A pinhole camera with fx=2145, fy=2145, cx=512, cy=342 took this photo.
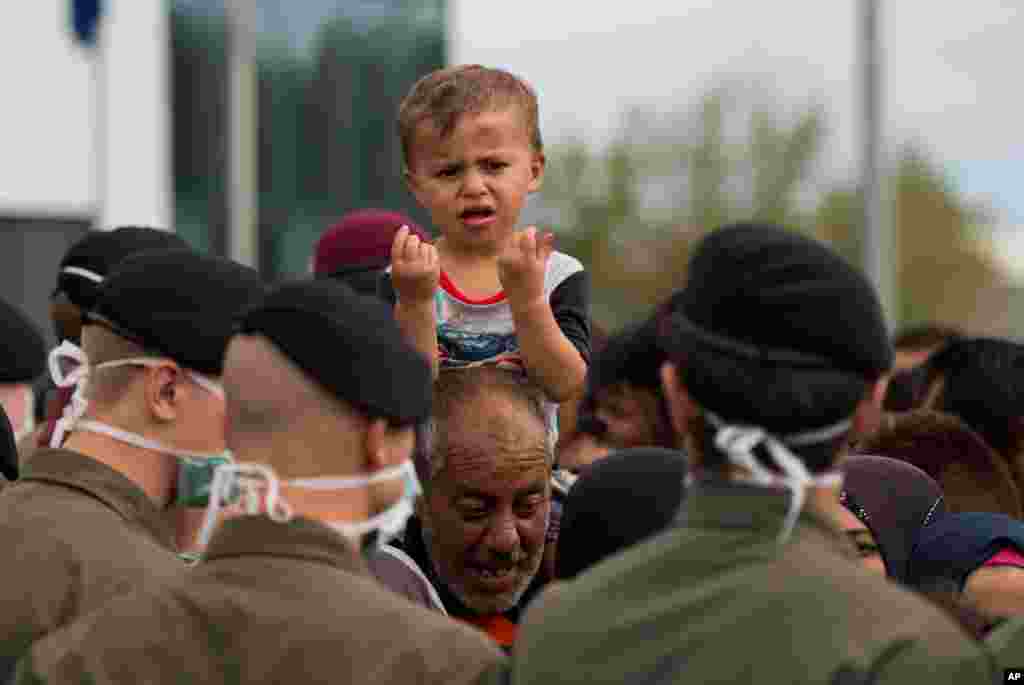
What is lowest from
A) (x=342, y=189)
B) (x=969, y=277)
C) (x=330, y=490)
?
(x=969, y=277)

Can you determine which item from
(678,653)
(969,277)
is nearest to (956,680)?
(678,653)

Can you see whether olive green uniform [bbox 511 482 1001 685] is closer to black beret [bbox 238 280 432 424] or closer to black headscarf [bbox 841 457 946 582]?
black beret [bbox 238 280 432 424]

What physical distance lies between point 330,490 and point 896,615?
100cm

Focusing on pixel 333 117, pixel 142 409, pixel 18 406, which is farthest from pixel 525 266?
pixel 333 117

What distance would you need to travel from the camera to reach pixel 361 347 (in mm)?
3641

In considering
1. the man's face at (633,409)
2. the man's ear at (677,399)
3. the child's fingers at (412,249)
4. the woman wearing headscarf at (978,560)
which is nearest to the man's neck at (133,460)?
the child's fingers at (412,249)

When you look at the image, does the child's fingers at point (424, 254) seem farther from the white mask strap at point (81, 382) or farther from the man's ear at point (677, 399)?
the man's ear at point (677, 399)

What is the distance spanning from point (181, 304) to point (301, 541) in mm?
943

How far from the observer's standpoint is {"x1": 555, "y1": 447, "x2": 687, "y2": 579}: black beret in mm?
4473

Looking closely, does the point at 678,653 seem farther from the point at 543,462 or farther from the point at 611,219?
the point at 611,219

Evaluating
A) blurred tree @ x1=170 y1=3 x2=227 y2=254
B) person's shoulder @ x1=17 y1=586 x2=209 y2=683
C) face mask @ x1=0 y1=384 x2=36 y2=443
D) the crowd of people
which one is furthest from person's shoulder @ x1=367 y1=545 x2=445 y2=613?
blurred tree @ x1=170 y1=3 x2=227 y2=254

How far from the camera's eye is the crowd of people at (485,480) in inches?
134

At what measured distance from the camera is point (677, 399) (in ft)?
11.7

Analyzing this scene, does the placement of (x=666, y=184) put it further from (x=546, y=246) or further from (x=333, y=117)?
(x=546, y=246)
